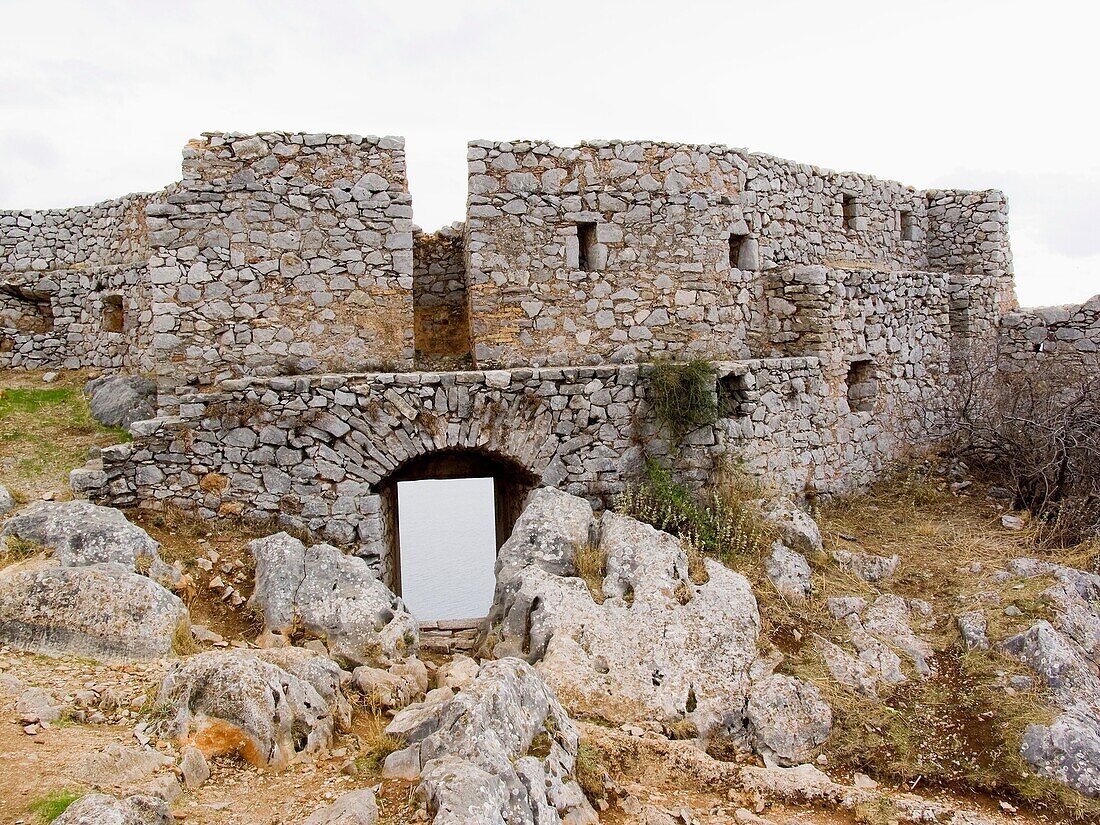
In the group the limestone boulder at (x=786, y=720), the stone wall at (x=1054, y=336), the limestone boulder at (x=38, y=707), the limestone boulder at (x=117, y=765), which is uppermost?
the stone wall at (x=1054, y=336)

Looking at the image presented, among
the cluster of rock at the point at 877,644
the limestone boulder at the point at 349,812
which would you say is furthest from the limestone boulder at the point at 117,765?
the cluster of rock at the point at 877,644

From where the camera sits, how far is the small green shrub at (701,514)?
27.7ft

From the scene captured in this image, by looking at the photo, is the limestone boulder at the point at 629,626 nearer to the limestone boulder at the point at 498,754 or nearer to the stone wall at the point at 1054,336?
the limestone boulder at the point at 498,754

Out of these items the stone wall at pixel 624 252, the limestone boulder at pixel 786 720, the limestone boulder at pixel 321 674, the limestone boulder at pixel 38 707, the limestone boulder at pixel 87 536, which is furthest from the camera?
the stone wall at pixel 624 252

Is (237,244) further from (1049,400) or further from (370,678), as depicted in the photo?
(1049,400)

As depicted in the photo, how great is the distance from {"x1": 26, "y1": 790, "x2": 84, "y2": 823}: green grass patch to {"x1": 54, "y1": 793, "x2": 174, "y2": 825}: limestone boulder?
0.10 metres

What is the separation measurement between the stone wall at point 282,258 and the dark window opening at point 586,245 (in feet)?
7.33

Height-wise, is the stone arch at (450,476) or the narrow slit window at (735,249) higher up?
the narrow slit window at (735,249)

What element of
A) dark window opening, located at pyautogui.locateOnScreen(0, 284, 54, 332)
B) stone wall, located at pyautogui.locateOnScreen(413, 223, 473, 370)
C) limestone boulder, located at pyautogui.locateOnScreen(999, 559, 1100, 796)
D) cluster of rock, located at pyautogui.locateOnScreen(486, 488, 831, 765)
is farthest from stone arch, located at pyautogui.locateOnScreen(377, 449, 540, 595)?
dark window opening, located at pyautogui.locateOnScreen(0, 284, 54, 332)

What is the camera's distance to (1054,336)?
12.5m

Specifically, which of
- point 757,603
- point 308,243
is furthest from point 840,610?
point 308,243

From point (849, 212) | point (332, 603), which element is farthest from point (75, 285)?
point (849, 212)

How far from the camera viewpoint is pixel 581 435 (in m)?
9.06

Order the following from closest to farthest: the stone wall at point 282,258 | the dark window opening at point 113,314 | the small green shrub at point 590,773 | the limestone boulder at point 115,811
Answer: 1. the limestone boulder at point 115,811
2. the small green shrub at point 590,773
3. the stone wall at point 282,258
4. the dark window opening at point 113,314
